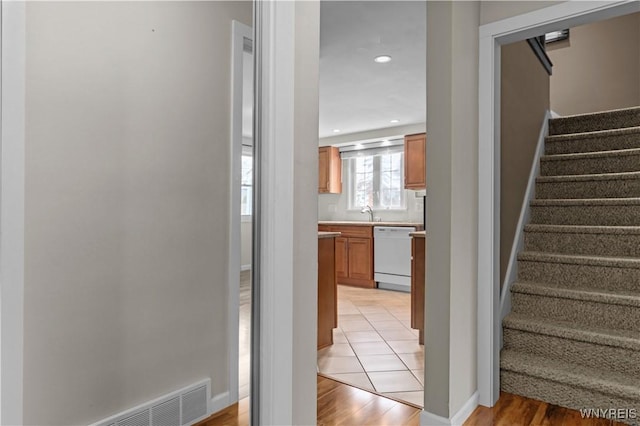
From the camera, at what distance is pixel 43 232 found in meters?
0.70

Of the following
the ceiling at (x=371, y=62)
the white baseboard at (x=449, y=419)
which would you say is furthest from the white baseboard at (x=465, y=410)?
the ceiling at (x=371, y=62)

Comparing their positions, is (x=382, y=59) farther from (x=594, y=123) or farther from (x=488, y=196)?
(x=594, y=123)

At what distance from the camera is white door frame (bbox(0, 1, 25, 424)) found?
2.11 ft

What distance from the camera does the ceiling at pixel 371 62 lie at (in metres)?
2.59

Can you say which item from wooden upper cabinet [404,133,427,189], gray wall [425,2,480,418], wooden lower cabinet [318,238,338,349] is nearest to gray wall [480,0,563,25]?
gray wall [425,2,480,418]

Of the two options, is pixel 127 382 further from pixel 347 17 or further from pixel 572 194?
→ pixel 572 194

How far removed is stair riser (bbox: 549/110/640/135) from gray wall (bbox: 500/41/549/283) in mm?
539

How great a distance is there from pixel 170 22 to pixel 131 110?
0.76ft

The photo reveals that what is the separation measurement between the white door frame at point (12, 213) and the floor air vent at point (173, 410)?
18 centimetres

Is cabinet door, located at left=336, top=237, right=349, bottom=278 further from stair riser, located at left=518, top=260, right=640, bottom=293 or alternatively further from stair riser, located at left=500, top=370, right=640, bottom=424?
stair riser, located at left=500, top=370, right=640, bottom=424

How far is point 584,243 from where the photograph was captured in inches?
101

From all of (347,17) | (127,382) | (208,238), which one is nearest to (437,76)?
(347,17)

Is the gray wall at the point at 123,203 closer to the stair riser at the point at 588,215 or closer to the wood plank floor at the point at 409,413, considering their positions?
the wood plank floor at the point at 409,413

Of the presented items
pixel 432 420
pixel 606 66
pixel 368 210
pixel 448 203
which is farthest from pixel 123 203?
pixel 368 210
